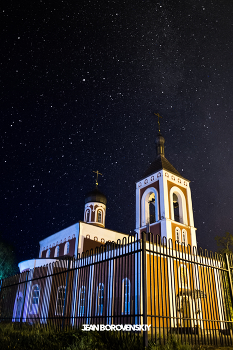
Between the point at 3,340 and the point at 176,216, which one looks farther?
the point at 176,216

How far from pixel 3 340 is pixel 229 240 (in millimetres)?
27110

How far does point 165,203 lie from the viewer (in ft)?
83.4

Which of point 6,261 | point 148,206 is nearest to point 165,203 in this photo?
point 148,206

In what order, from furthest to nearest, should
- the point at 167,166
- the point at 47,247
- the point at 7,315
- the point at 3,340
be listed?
1. the point at 47,247
2. the point at 167,166
3. the point at 7,315
4. the point at 3,340

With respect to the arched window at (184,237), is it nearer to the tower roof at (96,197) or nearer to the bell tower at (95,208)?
the bell tower at (95,208)

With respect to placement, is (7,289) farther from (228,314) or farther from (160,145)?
(160,145)

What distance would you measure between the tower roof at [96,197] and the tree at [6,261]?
14770 millimetres

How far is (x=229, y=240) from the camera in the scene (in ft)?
98.9

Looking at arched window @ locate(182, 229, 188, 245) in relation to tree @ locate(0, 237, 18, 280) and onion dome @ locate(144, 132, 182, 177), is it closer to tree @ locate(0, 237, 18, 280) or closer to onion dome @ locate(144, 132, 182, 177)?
onion dome @ locate(144, 132, 182, 177)

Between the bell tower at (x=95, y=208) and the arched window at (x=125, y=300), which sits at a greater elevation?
the bell tower at (x=95, y=208)

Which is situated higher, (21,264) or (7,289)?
(21,264)

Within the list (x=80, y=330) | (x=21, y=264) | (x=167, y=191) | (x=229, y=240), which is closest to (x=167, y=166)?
(x=167, y=191)

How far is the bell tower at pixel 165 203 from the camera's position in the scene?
2502 cm

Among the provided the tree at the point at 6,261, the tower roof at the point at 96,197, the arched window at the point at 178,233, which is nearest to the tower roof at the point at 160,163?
the arched window at the point at 178,233
